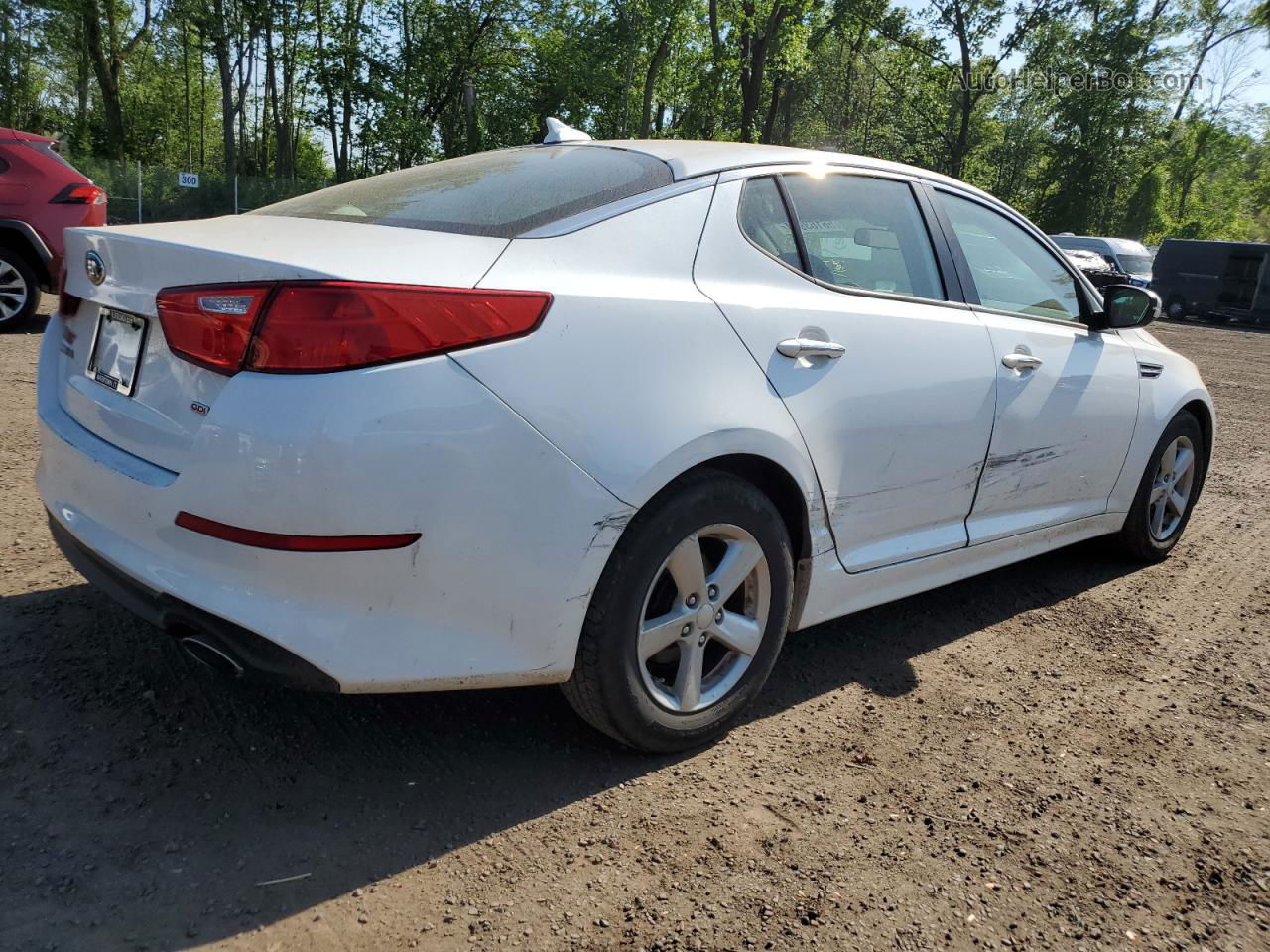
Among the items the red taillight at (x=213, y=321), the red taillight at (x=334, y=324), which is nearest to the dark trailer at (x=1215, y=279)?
the red taillight at (x=334, y=324)

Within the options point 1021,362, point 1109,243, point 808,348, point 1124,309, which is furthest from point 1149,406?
point 1109,243

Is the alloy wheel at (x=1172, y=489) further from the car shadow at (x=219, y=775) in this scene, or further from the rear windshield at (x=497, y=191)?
the rear windshield at (x=497, y=191)

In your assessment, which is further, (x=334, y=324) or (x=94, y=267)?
(x=94, y=267)

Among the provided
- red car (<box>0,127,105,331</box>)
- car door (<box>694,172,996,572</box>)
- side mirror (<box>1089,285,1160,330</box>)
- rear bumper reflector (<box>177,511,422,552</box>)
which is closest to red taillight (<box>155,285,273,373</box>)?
rear bumper reflector (<box>177,511,422,552</box>)

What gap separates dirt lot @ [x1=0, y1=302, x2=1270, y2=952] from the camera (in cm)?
208

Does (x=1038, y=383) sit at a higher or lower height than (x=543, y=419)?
higher

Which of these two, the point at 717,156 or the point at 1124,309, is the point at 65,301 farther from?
the point at 1124,309

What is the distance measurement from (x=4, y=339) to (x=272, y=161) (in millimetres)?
45998

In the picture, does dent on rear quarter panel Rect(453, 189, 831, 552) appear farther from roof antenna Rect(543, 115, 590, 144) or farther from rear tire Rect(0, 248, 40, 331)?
rear tire Rect(0, 248, 40, 331)

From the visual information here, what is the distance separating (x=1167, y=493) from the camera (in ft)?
15.7

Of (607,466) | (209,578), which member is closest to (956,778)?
(607,466)

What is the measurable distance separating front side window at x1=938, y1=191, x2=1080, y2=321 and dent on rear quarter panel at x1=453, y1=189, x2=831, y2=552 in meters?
1.31

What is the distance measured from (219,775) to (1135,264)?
1195 inches

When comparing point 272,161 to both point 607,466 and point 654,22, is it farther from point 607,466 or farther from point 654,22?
point 607,466
